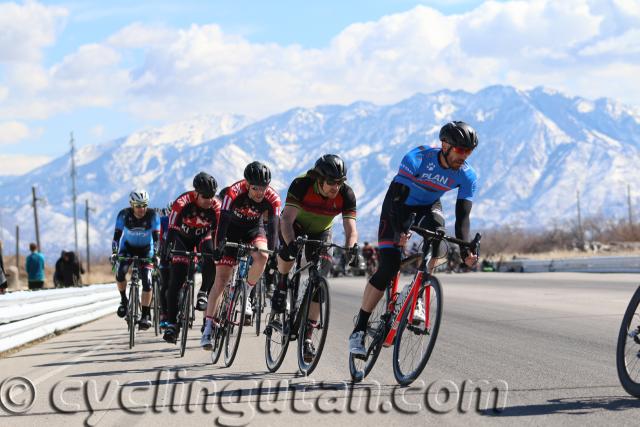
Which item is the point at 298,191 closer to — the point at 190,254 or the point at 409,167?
the point at 409,167

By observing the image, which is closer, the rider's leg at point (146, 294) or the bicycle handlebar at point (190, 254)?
the bicycle handlebar at point (190, 254)

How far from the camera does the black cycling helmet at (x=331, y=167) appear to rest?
9.05 m

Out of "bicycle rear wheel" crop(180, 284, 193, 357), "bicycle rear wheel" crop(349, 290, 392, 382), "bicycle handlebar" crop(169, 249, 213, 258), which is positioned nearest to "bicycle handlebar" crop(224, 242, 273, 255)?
"bicycle handlebar" crop(169, 249, 213, 258)

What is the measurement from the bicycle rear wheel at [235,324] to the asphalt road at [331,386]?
221 mm

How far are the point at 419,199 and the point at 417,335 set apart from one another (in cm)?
123

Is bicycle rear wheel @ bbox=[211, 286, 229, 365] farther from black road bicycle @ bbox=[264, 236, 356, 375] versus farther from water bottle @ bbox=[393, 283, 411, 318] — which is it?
water bottle @ bbox=[393, 283, 411, 318]

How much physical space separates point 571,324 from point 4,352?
7891 mm

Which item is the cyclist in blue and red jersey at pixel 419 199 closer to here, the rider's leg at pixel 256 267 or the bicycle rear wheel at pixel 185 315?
the rider's leg at pixel 256 267

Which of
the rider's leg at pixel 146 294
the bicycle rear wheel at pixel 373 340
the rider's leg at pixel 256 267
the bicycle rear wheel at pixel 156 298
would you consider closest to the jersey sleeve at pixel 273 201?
the rider's leg at pixel 256 267

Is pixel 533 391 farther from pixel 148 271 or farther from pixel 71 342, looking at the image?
pixel 71 342

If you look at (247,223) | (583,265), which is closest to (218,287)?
(247,223)

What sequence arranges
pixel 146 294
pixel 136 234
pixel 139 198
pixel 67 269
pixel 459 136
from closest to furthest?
1. pixel 459 136
2. pixel 146 294
3. pixel 139 198
4. pixel 136 234
5. pixel 67 269

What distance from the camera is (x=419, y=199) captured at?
867cm

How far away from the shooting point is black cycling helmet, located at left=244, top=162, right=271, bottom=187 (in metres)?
10.6
